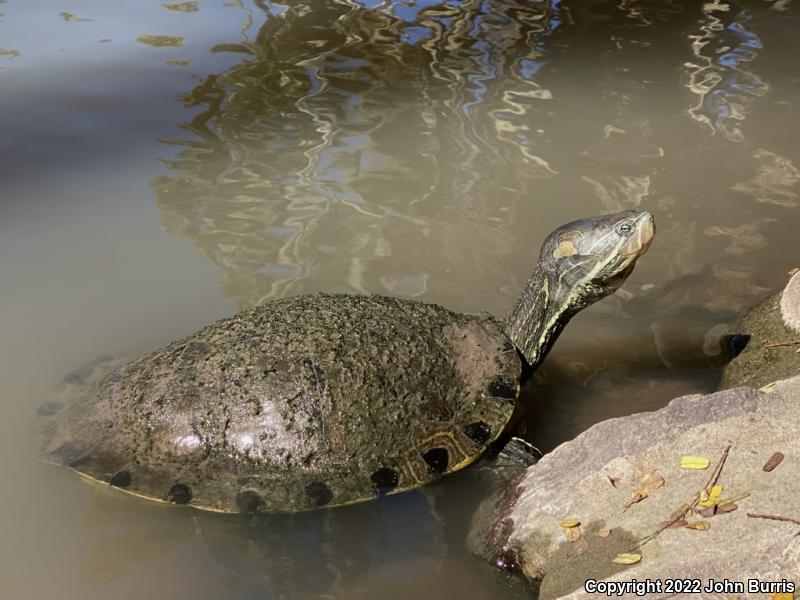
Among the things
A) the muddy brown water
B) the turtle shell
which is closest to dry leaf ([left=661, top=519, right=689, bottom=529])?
the muddy brown water

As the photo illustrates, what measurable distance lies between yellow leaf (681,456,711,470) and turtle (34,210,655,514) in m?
1.03

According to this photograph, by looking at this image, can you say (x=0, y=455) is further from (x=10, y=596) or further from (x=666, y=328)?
(x=666, y=328)

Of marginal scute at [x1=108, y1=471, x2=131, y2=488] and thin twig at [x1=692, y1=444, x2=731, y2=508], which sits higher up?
thin twig at [x1=692, y1=444, x2=731, y2=508]

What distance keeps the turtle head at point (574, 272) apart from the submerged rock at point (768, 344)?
2.75 ft

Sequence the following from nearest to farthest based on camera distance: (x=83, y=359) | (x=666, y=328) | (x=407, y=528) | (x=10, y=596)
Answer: (x=10, y=596) → (x=407, y=528) → (x=83, y=359) → (x=666, y=328)

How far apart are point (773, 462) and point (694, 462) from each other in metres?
0.27

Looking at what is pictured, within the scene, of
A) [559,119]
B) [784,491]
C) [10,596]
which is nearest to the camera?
[784,491]

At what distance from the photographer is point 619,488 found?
3.14 meters

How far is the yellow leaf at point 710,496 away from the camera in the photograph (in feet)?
9.46

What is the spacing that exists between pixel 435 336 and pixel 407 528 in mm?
934

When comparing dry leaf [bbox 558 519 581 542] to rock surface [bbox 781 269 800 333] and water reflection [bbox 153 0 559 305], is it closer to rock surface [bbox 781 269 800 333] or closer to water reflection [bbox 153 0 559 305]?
rock surface [bbox 781 269 800 333]

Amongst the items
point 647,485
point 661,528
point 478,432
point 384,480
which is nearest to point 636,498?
point 647,485

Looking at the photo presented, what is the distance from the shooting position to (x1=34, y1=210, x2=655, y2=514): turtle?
3.61 meters

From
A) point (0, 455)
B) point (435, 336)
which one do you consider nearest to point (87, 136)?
point (0, 455)
